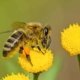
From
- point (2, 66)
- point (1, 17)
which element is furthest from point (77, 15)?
point (2, 66)

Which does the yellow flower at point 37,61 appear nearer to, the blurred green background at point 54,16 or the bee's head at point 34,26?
the bee's head at point 34,26

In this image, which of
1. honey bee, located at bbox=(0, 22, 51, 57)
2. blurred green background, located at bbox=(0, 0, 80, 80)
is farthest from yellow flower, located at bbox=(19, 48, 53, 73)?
blurred green background, located at bbox=(0, 0, 80, 80)

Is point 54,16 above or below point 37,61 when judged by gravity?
above

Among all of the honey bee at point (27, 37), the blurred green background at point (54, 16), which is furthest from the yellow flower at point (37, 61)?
the blurred green background at point (54, 16)

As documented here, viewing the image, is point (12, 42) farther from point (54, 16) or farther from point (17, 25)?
point (54, 16)

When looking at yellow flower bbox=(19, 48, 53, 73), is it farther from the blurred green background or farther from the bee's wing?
the blurred green background

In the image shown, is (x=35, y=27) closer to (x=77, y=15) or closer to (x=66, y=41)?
(x=66, y=41)

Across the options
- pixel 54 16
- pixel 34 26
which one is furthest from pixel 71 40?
pixel 54 16
